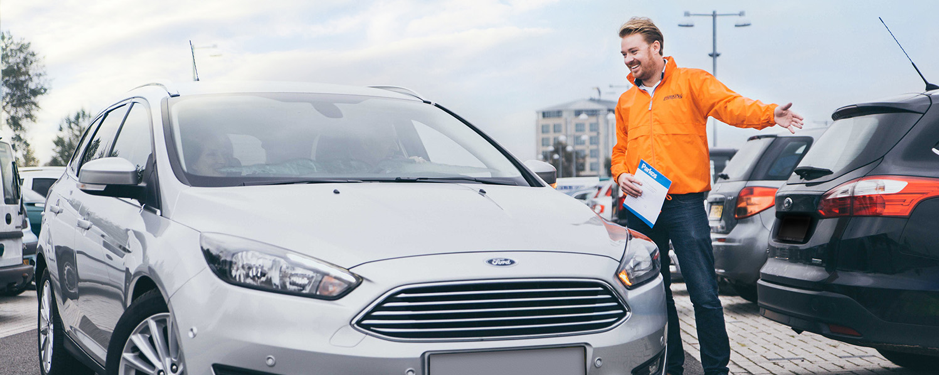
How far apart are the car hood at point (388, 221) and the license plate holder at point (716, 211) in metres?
4.40

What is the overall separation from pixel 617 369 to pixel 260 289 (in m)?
1.12

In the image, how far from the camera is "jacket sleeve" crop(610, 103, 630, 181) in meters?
4.61

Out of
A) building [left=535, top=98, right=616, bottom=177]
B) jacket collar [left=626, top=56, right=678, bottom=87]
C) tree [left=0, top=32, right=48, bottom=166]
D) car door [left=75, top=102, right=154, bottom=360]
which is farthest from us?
building [left=535, top=98, right=616, bottom=177]

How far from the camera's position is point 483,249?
2.71 metres

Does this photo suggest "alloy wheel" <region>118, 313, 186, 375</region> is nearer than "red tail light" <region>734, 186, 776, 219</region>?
Yes

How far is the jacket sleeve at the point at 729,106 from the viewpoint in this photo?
3912 millimetres

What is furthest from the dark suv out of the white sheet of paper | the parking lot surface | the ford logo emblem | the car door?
the car door

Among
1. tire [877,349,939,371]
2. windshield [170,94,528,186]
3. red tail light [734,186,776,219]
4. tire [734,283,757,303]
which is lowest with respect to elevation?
tire [734,283,757,303]

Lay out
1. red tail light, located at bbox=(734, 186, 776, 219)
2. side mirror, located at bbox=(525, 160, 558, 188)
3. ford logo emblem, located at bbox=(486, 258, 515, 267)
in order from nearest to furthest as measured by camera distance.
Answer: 1. ford logo emblem, located at bbox=(486, 258, 515, 267)
2. side mirror, located at bbox=(525, 160, 558, 188)
3. red tail light, located at bbox=(734, 186, 776, 219)

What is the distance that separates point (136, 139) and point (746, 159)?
523 centimetres

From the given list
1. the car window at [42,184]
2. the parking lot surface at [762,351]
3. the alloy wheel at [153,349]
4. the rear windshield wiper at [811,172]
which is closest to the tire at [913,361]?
the parking lot surface at [762,351]

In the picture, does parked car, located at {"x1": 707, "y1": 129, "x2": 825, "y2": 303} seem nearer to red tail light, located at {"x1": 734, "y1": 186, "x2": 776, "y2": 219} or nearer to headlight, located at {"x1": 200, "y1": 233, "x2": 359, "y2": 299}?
red tail light, located at {"x1": 734, "y1": 186, "x2": 776, "y2": 219}

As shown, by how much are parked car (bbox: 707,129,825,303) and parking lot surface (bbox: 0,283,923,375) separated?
425mm

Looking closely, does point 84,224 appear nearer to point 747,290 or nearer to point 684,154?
→ point 684,154
